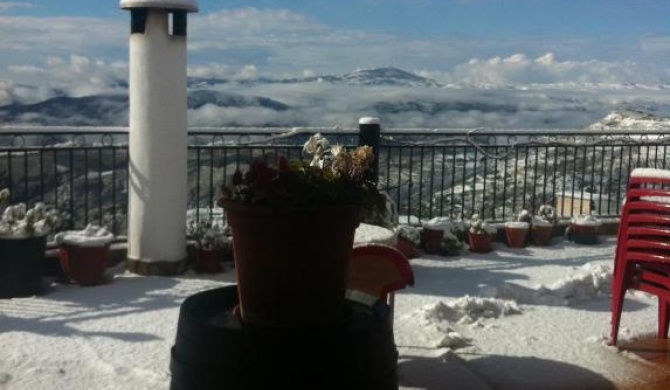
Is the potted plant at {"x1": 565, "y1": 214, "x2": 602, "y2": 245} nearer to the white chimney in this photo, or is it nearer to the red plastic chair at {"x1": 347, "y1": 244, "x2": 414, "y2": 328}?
the white chimney

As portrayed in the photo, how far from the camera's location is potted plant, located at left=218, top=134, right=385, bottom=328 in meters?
2.15

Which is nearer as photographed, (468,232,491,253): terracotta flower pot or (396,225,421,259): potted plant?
(396,225,421,259): potted plant

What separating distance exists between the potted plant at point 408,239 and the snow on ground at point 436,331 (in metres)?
0.47

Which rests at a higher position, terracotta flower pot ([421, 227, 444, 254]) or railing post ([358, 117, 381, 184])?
railing post ([358, 117, 381, 184])

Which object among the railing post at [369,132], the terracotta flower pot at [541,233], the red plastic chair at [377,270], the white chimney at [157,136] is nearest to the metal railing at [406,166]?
the railing post at [369,132]

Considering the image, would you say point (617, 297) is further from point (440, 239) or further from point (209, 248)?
point (209, 248)

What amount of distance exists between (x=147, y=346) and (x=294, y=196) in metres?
2.20

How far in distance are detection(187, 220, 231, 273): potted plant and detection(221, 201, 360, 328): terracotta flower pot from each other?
366 cm

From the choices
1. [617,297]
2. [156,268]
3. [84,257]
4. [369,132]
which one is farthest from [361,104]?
[617,297]

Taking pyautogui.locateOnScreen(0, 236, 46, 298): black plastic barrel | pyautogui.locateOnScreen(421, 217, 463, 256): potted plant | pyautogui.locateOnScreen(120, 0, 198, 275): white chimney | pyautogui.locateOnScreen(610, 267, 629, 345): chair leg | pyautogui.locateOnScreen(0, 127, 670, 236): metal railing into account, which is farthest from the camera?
pyautogui.locateOnScreen(421, 217, 463, 256): potted plant

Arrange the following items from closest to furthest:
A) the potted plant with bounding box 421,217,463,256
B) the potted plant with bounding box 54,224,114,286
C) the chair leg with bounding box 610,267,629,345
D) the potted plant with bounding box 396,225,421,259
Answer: the chair leg with bounding box 610,267,629,345, the potted plant with bounding box 54,224,114,286, the potted plant with bounding box 396,225,421,259, the potted plant with bounding box 421,217,463,256

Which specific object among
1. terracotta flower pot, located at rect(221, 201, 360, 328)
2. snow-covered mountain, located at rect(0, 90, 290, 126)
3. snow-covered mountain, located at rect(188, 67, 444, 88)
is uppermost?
snow-covered mountain, located at rect(188, 67, 444, 88)

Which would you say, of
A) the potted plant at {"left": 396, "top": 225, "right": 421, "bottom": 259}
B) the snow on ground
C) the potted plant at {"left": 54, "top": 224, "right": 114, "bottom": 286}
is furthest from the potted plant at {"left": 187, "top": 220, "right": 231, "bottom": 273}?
the potted plant at {"left": 396, "top": 225, "right": 421, "bottom": 259}

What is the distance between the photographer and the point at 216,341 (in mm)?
2072
